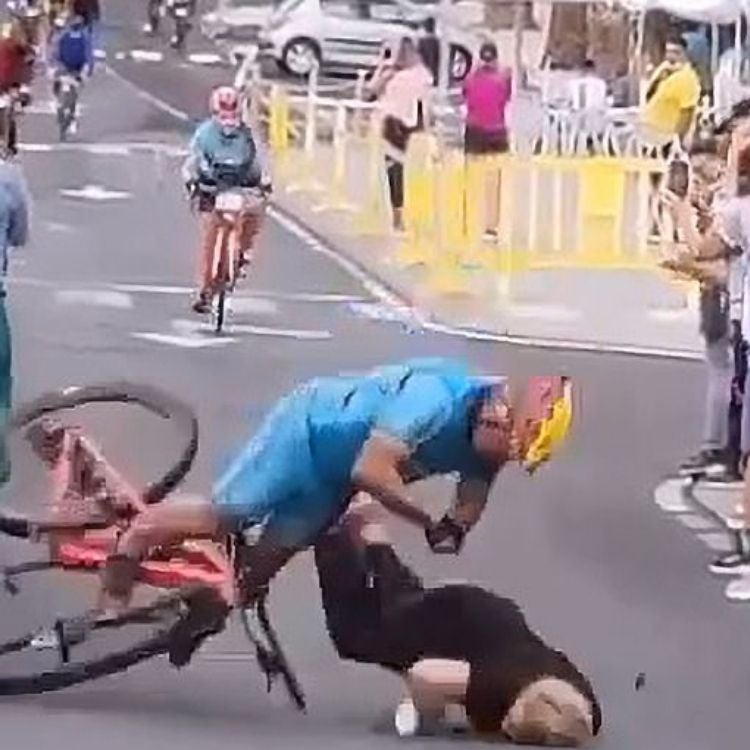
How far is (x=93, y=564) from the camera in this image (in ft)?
30.3

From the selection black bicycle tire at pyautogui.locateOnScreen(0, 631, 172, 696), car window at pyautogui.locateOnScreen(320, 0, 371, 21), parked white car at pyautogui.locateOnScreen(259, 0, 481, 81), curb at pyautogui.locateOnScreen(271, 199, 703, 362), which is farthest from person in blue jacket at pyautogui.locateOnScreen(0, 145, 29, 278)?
car window at pyautogui.locateOnScreen(320, 0, 371, 21)

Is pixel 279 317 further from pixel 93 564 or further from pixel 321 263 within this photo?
pixel 93 564

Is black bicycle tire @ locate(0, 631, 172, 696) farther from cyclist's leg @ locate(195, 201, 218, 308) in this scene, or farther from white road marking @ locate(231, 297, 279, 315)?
white road marking @ locate(231, 297, 279, 315)

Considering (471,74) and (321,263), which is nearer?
(321,263)

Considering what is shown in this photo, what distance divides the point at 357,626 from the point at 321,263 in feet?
52.4

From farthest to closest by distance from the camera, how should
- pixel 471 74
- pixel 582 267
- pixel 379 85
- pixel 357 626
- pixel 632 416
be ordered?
pixel 379 85
pixel 471 74
pixel 582 267
pixel 632 416
pixel 357 626

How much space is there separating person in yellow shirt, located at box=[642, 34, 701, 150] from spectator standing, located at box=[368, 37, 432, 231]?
6.96ft

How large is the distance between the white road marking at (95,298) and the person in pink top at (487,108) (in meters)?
4.31

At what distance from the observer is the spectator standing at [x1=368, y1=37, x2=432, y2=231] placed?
25.7 meters

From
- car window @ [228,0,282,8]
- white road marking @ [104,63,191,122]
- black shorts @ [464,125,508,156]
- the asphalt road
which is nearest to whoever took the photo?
the asphalt road

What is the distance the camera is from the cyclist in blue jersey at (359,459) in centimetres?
823

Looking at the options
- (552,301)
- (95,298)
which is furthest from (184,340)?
(552,301)

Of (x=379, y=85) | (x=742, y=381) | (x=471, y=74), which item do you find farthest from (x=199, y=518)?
(x=379, y=85)

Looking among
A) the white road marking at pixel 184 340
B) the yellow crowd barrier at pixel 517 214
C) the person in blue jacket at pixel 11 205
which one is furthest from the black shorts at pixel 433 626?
the yellow crowd barrier at pixel 517 214
